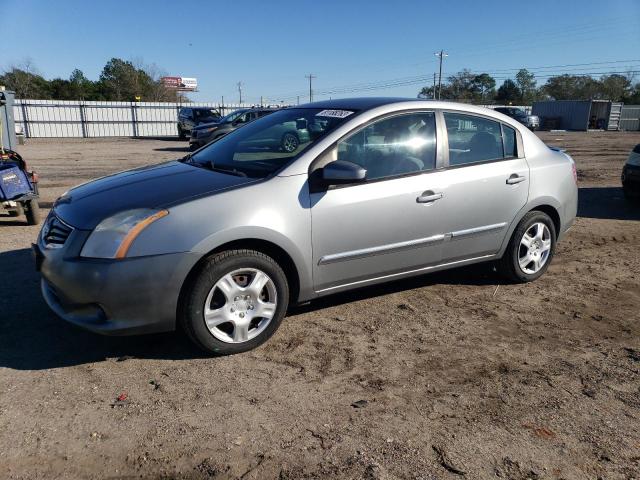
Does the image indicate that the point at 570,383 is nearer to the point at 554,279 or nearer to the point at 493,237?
the point at 493,237

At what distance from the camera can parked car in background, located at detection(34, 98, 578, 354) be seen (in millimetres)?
3264

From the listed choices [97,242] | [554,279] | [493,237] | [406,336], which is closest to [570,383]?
[406,336]

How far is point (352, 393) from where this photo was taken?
316 centimetres

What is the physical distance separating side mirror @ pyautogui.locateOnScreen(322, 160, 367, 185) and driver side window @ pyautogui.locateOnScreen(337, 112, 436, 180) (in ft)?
0.81

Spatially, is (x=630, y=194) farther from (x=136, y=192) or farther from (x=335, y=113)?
(x=136, y=192)

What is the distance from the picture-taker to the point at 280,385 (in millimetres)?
3248

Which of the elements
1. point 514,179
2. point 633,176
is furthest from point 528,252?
point 633,176

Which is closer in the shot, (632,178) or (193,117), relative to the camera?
(632,178)

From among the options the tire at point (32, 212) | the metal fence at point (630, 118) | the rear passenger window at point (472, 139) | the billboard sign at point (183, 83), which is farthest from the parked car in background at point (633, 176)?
the billboard sign at point (183, 83)

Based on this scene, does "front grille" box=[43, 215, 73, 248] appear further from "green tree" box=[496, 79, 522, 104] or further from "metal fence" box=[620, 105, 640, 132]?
"green tree" box=[496, 79, 522, 104]

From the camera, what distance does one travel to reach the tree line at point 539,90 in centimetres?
8438

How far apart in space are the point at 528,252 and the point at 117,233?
12.2 feet

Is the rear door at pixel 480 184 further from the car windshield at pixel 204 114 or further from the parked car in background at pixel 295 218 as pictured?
the car windshield at pixel 204 114

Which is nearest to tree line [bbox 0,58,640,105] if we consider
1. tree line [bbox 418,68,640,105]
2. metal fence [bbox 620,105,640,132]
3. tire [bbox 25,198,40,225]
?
tree line [bbox 418,68,640,105]
